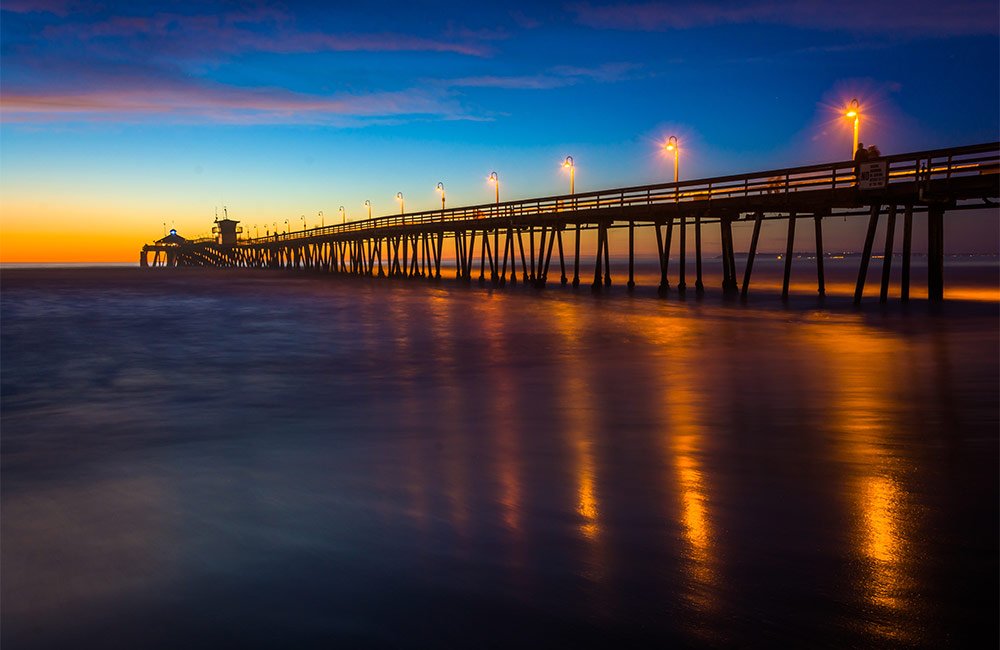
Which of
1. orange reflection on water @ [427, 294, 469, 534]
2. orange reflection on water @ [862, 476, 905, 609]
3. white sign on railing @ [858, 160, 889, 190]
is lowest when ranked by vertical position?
orange reflection on water @ [427, 294, 469, 534]

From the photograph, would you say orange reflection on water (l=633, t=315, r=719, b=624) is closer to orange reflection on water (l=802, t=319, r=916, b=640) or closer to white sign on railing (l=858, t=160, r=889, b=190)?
orange reflection on water (l=802, t=319, r=916, b=640)

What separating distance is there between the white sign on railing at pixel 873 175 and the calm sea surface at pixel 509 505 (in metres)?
9.70

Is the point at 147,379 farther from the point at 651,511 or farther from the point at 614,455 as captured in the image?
the point at 651,511

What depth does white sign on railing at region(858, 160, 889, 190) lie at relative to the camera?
21.2 meters

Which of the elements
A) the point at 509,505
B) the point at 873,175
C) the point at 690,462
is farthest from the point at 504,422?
the point at 873,175

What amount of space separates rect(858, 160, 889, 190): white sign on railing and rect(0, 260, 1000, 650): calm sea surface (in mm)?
9700

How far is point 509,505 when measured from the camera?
17.5 ft

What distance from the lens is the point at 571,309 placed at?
2636 centimetres

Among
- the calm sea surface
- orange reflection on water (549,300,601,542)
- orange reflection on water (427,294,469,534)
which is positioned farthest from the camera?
orange reflection on water (427,294,469,534)

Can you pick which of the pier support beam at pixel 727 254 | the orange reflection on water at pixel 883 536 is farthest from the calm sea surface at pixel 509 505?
the pier support beam at pixel 727 254

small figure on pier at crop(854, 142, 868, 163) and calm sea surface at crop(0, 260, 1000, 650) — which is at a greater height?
small figure on pier at crop(854, 142, 868, 163)

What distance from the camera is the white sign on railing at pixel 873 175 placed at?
21.2 meters

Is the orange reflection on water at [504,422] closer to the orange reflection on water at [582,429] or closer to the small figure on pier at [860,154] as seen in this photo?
the orange reflection on water at [582,429]

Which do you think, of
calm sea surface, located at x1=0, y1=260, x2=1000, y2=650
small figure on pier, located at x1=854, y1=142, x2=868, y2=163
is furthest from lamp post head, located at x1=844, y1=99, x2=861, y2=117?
calm sea surface, located at x1=0, y1=260, x2=1000, y2=650
